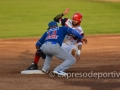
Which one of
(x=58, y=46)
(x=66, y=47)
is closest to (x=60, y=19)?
(x=66, y=47)

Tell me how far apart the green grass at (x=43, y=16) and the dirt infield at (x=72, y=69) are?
16.8ft

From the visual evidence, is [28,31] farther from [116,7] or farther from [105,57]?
[116,7]

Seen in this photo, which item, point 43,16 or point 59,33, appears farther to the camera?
point 43,16

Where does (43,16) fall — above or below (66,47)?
above

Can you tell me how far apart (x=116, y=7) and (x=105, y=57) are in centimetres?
2313

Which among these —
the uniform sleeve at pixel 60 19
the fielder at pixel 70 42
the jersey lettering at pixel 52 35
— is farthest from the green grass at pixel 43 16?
the jersey lettering at pixel 52 35

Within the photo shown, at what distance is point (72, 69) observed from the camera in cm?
1196

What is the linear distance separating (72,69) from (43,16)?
64.4 feet

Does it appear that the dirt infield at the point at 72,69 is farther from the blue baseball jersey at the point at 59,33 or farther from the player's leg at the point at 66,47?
the blue baseball jersey at the point at 59,33

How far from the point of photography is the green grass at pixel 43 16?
2388 cm

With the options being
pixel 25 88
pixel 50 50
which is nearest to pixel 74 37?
pixel 50 50

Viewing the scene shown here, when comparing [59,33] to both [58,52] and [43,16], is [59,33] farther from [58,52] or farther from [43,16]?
[43,16]

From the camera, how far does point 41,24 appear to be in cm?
2733

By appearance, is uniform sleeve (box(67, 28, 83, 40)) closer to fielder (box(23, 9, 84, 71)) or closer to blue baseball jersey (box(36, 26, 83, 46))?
blue baseball jersey (box(36, 26, 83, 46))
